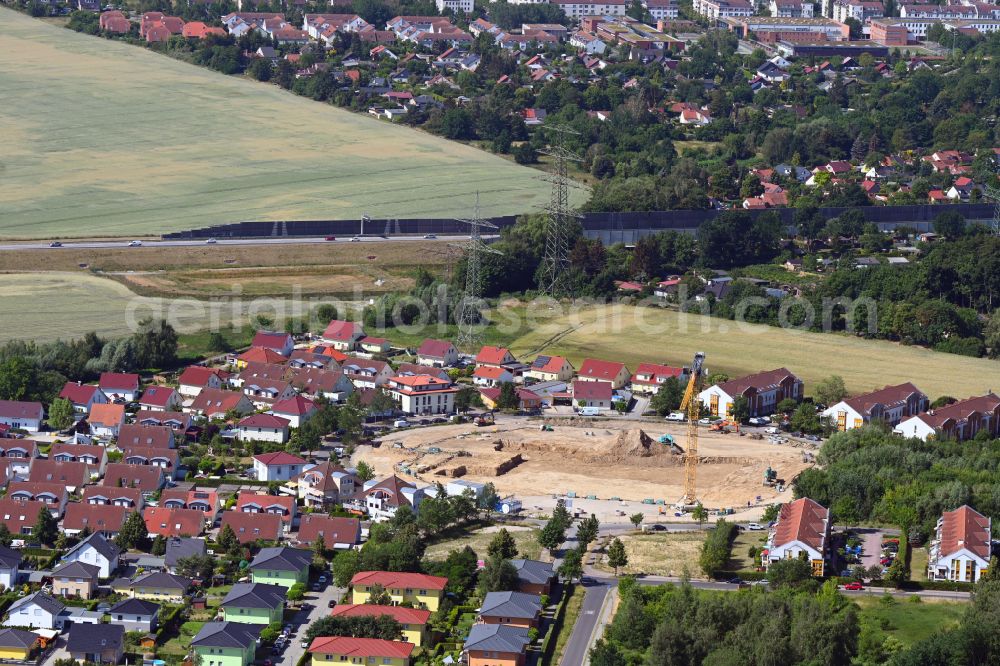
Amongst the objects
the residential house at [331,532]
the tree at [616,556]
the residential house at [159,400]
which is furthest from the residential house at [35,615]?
the residential house at [159,400]

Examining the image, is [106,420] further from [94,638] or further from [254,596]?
[94,638]

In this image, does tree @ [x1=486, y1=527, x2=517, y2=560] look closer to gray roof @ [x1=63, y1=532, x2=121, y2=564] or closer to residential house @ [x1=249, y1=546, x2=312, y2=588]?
residential house @ [x1=249, y1=546, x2=312, y2=588]

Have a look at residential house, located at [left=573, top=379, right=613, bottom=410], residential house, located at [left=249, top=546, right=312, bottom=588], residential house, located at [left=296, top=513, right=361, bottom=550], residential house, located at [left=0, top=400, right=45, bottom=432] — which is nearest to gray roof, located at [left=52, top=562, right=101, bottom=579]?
residential house, located at [left=249, top=546, right=312, bottom=588]

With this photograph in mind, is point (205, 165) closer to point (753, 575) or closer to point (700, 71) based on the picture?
point (700, 71)

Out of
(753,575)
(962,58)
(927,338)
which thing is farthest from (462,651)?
(962,58)

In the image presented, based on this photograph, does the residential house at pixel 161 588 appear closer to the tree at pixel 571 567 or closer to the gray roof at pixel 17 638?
the gray roof at pixel 17 638
